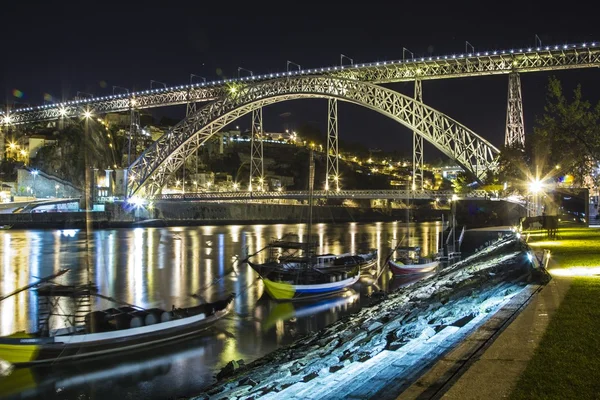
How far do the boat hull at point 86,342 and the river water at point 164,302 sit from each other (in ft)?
0.86

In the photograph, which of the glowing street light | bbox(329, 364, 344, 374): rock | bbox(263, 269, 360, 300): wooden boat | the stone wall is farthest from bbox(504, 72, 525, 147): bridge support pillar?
the stone wall

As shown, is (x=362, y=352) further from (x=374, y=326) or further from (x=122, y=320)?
(x=122, y=320)

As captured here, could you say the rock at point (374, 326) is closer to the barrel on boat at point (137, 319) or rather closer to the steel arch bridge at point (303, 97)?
the barrel on boat at point (137, 319)

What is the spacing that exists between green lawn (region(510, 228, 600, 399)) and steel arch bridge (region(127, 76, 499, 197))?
114ft

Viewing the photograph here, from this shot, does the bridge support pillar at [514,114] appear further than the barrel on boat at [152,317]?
Yes

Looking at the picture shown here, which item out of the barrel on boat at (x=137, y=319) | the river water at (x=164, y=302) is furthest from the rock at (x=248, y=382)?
the barrel on boat at (x=137, y=319)

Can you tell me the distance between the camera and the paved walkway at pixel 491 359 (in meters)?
4.43

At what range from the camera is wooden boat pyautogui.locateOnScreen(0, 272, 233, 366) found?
1105cm

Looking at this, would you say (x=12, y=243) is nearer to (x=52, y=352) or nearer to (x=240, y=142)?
(x=52, y=352)

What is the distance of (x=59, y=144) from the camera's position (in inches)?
2992

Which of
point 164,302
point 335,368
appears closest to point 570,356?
point 335,368

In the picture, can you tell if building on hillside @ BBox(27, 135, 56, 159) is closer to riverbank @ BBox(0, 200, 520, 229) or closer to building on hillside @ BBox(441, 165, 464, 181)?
riverbank @ BBox(0, 200, 520, 229)

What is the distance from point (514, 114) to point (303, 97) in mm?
19838

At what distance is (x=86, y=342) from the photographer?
1163 cm
